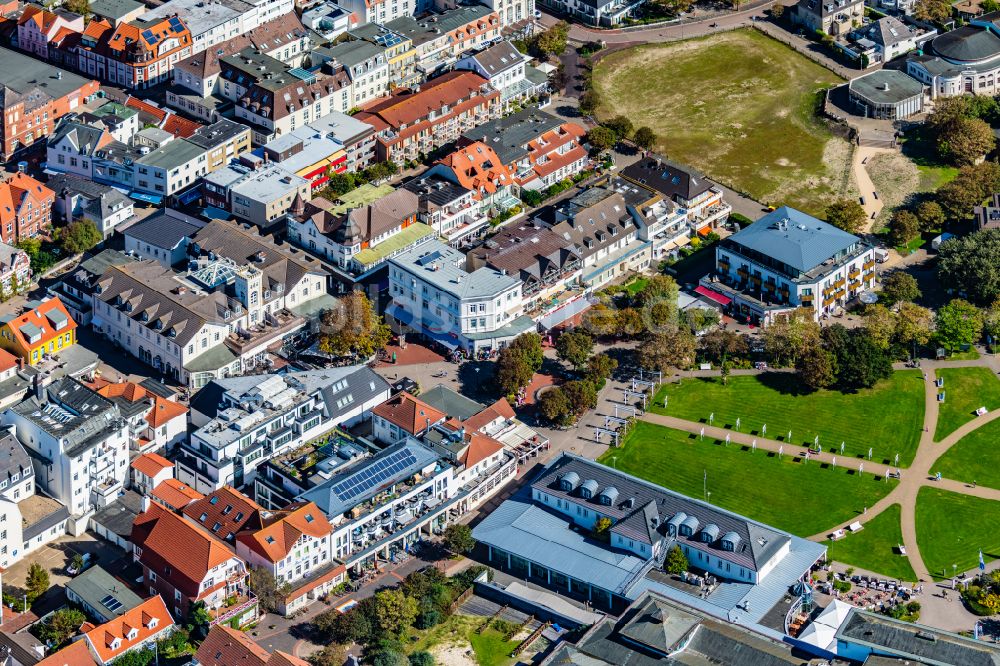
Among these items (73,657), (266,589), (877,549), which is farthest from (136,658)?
(877,549)

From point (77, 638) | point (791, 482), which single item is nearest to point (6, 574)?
point (77, 638)

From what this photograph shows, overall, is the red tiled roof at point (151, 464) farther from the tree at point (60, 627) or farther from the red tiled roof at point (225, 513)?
the tree at point (60, 627)

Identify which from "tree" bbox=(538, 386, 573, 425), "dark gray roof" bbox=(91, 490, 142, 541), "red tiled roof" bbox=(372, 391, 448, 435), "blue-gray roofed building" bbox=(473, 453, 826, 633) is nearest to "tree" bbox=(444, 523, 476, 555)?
"blue-gray roofed building" bbox=(473, 453, 826, 633)

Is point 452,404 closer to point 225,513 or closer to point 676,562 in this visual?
point 225,513

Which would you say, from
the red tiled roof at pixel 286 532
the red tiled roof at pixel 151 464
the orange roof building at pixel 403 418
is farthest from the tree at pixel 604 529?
the red tiled roof at pixel 151 464

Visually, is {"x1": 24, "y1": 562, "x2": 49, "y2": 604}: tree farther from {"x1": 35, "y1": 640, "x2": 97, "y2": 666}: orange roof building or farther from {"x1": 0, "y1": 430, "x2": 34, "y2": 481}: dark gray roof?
{"x1": 0, "y1": 430, "x2": 34, "y2": 481}: dark gray roof

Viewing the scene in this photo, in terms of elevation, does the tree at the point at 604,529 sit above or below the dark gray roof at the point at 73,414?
below
